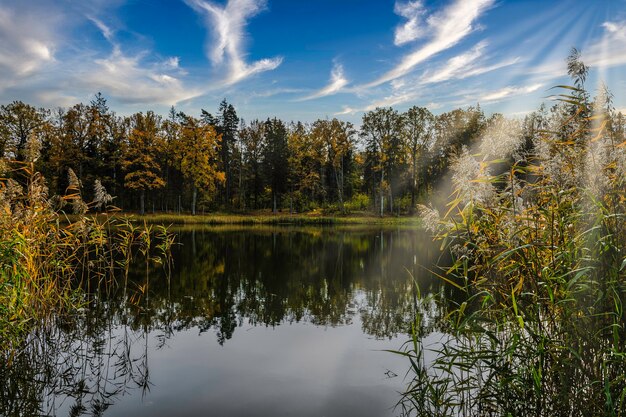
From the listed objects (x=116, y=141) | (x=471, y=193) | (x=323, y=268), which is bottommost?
(x=323, y=268)

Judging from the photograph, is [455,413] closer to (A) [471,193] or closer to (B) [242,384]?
(A) [471,193]

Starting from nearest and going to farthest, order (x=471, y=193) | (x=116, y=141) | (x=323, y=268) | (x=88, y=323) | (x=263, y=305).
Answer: (x=471, y=193), (x=88, y=323), (x=263, y=305), (x=323, y=268), (x=116, y=141)

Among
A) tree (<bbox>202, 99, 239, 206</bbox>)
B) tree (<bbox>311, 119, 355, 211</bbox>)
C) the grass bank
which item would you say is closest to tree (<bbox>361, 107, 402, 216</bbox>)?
tree (<bbox>311, 119, 355, 211</bbox>)

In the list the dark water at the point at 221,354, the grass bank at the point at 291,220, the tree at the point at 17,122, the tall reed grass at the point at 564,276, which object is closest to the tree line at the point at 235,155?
the tree at the point at 17,122

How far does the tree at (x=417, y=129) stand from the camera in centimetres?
5522

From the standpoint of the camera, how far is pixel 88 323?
7.93m

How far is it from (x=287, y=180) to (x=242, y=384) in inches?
1895

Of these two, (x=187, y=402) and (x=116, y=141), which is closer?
(x=187, y=402)

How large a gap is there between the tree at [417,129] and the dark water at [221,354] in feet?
148

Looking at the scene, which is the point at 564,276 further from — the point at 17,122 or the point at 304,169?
the point at 17,122

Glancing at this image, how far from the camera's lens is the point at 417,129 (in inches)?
2178

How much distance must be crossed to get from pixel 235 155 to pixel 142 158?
21.7 metres

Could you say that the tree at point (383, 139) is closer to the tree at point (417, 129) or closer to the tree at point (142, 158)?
the tree at point (417, 129)

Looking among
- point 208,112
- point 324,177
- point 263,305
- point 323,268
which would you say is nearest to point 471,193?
point 263,305
